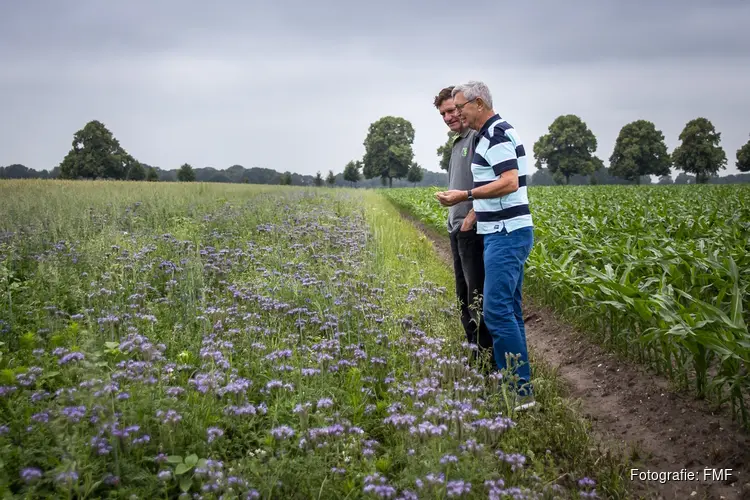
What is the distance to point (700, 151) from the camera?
243ft

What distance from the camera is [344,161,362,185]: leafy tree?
306 feet

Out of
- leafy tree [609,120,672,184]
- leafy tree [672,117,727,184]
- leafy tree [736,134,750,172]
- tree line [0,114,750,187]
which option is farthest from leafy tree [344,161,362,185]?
leafy tree [736,134,750,172]

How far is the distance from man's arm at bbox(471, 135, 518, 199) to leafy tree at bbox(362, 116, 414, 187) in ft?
276

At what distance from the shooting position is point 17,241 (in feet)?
23.7

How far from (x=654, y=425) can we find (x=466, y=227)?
84.2 inches

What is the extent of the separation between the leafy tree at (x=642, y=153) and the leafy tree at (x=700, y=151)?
6291mm

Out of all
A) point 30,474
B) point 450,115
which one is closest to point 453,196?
point 450,115

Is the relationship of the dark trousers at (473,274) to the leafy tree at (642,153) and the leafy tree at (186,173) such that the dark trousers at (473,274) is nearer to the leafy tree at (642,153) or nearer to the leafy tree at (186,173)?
the leafy tree at (186,173)

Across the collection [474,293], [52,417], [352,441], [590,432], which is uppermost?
[474,293]

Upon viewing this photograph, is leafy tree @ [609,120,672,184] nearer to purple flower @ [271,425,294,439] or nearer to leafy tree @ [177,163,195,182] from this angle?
leafy tree @ [177,163,195,182]

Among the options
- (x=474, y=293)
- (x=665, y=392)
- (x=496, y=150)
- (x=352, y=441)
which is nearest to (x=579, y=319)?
(x=665, y=392)

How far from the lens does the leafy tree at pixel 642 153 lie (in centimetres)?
8250

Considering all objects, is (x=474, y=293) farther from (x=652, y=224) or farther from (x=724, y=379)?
(x=652, y=224)

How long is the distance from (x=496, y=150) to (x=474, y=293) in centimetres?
138
